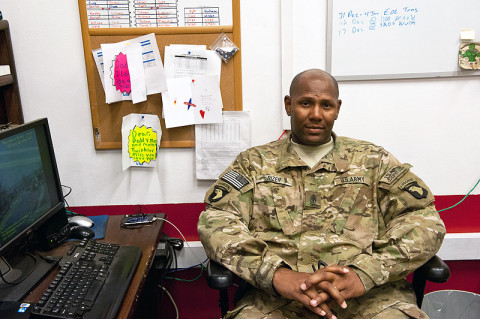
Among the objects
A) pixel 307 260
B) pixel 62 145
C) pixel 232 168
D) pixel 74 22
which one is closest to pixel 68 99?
pixel 62 145

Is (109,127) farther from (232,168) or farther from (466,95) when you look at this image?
(466,95)

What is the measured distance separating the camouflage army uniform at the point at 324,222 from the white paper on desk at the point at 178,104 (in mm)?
389

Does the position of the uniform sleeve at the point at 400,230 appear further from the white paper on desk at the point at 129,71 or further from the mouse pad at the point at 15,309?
the white paper on desk at the point at 129,71

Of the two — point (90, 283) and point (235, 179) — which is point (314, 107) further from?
point (90, 283)

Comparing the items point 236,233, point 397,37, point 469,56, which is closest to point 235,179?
point 236,233

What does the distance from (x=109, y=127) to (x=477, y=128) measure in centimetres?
172

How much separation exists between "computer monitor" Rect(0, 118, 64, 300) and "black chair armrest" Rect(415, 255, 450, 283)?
118 centimetres

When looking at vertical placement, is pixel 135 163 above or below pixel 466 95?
below

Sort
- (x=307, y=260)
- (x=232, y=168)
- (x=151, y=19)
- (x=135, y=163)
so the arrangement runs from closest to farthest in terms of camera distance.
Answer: (x=307, y=260) → (x=232, y=168) → (x=151, y=19) → (x=135, y=163)

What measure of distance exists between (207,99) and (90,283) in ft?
3.20

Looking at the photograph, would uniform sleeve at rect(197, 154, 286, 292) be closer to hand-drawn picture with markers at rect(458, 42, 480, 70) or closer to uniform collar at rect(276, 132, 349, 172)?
uniform collar at rect(276, 132, 349, 172)

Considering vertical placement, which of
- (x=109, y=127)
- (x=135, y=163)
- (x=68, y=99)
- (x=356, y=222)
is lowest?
(x=356, y=222)

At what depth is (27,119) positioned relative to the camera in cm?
187

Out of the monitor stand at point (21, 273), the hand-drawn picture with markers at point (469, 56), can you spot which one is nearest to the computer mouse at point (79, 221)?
the monitor stand at point (21, 273)
